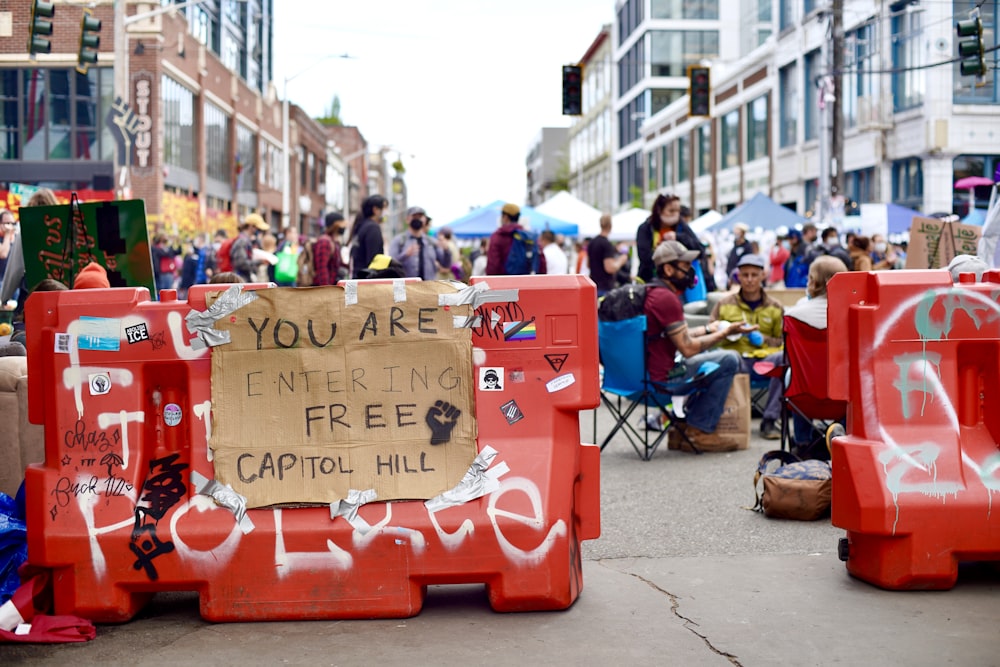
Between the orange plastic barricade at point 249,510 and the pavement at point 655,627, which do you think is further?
the orange plastic barricade at point 249,510

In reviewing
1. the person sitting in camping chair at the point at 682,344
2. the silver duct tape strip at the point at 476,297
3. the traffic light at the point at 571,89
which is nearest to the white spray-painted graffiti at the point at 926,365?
the silver duct tape strip at the point at 476,297

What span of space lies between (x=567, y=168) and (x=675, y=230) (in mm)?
100505

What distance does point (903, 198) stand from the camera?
34.7 m

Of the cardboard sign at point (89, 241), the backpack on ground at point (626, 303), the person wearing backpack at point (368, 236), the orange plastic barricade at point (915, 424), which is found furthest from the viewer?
the person wearing backpack at point (368, 236)

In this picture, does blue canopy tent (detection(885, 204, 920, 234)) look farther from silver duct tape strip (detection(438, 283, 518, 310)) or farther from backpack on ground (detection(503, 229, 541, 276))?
silver duct tape strip (detection(438, 283, 518, 310))

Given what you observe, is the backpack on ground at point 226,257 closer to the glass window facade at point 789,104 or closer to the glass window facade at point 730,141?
the glass window facade at point 789,104

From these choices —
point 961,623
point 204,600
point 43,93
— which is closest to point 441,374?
point 204,600

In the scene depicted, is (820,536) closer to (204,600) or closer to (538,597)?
(538,597)

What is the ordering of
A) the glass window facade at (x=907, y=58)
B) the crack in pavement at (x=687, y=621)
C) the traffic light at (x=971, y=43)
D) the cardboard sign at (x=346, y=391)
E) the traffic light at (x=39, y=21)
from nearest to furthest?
the crack in pavement at (x=687, y=621)
the cardboard sign at (x=346, y=391)
the traffic light at (x=39, y=21)
the traffic light at (x=971, y=43)
the glass window facade at (x=907, y=58)

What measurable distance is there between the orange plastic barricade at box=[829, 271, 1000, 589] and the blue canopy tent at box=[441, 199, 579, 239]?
2081 centimetres

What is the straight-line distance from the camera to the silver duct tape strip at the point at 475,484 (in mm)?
4926

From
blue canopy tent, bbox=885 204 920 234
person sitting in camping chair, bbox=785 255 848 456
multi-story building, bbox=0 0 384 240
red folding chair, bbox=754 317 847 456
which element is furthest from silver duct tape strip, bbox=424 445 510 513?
multi-story building, bbox=0 0 384 240

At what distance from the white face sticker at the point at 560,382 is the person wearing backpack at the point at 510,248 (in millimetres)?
9144

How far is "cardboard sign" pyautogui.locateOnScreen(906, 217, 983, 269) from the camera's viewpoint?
1341cm
